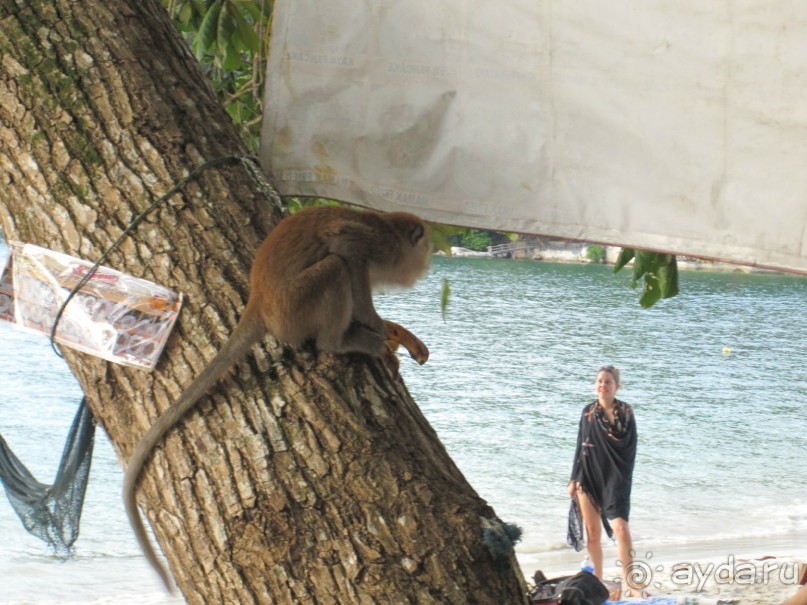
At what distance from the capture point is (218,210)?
6.49 ft

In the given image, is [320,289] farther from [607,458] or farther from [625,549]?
[625,549]

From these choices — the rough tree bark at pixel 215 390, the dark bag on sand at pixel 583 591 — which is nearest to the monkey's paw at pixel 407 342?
the rough tree bark at pixel 215 390

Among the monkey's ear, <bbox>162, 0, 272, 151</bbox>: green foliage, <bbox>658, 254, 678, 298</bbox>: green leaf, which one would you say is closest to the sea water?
<bbox>162, 0, 272, 151</bbox>: green foliage

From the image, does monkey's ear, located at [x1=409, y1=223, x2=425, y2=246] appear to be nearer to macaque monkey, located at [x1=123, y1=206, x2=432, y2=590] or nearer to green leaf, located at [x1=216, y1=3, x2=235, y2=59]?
macaque monkey, located at [x1=123, y1=206, x2=432, y2=590]

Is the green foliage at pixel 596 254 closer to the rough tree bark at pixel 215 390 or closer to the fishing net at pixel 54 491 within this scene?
the fishing net at pixel 54 491

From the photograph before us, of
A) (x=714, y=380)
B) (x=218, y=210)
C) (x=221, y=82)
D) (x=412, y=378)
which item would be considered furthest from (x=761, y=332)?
(x=218, y=210)

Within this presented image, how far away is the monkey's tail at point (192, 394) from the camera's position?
176cm

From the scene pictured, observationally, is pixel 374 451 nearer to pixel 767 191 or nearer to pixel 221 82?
pixel 767 191

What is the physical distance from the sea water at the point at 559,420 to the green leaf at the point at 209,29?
11.3 ft

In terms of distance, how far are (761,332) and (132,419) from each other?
1059 inches

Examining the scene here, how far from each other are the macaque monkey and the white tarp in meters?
0.15

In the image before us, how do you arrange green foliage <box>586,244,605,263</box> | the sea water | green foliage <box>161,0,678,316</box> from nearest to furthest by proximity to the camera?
green foliage <box>161,0,678,316</box> → the sea water → green foliage <box>586,244,605,263</box>

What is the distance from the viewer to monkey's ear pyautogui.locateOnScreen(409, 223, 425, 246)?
8.72ft

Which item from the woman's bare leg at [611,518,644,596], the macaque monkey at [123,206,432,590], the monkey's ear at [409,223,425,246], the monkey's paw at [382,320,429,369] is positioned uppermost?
the monkey's ear at [409,223,425,246]
